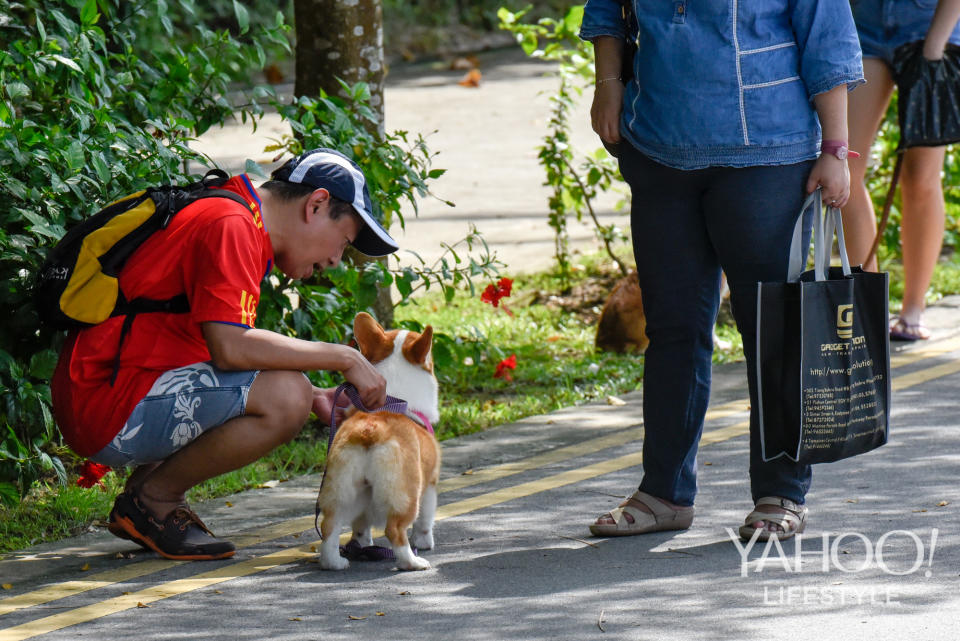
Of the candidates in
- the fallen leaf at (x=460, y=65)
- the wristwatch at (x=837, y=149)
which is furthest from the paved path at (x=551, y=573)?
the fallen leaf at (x=460, y=65)

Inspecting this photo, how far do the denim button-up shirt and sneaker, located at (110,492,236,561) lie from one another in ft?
5.99

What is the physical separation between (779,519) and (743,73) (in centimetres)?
136

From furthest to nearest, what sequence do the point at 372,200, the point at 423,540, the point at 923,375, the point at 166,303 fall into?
1. the point at 923,375
2. the point at 372,200
3. the point at 423,540
4. the point at 166,303

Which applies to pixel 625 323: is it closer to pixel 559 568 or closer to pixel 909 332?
pixel 909 332

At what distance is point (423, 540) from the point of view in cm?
420

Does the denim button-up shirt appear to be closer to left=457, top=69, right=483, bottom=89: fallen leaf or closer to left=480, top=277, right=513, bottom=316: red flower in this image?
left=480, top=277, right=513, bottom=316: red flower

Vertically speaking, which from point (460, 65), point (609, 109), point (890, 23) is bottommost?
point (460, 65)

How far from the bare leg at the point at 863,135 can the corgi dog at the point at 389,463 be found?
118 inches

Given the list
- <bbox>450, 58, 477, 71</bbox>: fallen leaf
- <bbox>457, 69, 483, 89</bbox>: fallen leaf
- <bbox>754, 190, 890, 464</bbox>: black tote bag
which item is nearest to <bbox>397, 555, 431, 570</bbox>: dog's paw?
<bbox>754, 190, 890, 464</bbox>: black tote bag

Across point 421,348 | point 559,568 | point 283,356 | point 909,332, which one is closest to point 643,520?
point 559,568

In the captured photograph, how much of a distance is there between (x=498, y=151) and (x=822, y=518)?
9.05m

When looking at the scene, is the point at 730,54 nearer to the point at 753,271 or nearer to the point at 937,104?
the point at 753,271

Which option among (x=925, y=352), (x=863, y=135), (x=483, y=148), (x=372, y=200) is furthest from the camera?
(x=483, y=148)

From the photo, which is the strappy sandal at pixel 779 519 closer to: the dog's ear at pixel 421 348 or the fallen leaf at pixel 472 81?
the dog's ear at pixel 421 348
